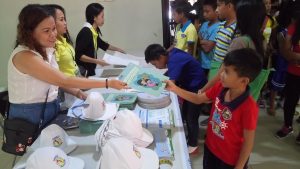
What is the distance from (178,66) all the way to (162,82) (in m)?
0.52

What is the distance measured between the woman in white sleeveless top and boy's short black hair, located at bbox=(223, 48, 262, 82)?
60 cm

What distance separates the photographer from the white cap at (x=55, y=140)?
1167 millimetres

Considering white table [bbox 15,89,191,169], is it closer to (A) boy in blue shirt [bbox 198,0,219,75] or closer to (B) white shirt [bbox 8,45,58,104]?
(B) white shirt [bbox 8,45,58,104]

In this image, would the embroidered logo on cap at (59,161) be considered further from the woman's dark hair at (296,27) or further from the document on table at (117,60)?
the woman's dark hair at (296,27)

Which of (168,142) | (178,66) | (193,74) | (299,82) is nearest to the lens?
(168,142)

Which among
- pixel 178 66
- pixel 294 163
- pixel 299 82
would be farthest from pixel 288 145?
pixel 178 66

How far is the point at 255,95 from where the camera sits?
168cm

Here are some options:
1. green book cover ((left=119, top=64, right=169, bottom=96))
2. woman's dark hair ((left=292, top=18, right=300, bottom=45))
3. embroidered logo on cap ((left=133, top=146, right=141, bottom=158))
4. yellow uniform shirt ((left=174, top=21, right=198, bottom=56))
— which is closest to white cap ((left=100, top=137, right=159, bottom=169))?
embroidered logo on cap ((left=133, top=146, right=141, bottom=158))

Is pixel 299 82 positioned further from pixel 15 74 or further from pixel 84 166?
pixel 15 74

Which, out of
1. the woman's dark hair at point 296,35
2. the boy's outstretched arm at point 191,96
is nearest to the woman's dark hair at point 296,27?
the woman's dark hair at point 296,35

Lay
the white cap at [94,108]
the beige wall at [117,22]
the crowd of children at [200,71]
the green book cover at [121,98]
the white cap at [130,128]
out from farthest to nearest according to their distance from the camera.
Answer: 1. the beige wall at [117,22]
2. the green book cover at [121,98]
3. the white cap at [94,108]
4. the crowd of children at [200,71]
5. the white cap at [130,128]

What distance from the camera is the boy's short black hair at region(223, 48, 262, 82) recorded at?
120cm

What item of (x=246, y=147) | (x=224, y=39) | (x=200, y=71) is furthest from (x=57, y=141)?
(x=224, y=39)

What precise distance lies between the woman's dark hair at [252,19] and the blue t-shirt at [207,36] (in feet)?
2.72
